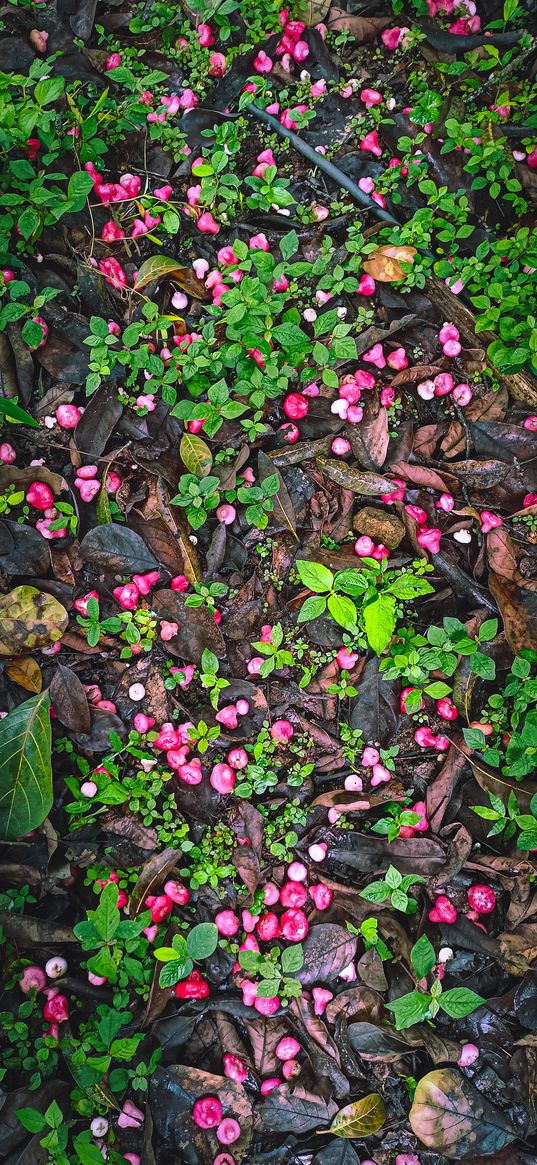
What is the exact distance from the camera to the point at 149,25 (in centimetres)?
329

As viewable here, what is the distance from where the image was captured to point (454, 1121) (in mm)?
2537

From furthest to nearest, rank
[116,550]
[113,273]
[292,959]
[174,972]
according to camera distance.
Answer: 1. [113,273]
2. [116,550]
3. [292,959]
4. [174,972]

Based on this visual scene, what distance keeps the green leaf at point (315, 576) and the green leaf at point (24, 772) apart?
3.74ft

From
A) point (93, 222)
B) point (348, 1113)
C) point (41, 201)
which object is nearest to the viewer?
point (348, 1113)

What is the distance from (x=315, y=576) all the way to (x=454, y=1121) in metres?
2.06

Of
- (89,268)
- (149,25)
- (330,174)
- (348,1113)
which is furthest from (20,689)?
(149,25)

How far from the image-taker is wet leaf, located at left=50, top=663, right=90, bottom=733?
2762mm

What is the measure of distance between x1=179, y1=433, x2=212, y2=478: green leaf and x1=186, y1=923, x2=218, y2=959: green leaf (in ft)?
5.76

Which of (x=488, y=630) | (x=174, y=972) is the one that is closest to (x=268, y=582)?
(x=488, y=630)

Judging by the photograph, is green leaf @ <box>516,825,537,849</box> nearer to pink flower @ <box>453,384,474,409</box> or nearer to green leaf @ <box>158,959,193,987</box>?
green leaf @ <box>158,959,193,987</box>

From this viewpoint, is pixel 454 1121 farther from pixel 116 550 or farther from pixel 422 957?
pixel 116 550

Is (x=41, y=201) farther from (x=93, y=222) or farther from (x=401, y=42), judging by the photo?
(x=401, y=42)

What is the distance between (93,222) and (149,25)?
1.06 meters

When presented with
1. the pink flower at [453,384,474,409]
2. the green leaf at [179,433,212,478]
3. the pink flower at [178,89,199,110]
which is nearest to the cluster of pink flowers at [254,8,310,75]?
the pink flower at [178,89,199,110]
